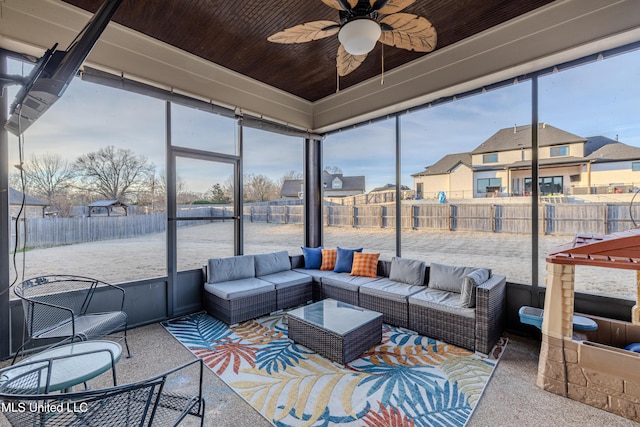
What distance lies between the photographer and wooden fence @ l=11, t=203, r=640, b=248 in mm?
2939

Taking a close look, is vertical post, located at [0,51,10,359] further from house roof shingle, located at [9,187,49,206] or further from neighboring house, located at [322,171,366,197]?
neighboring house, located at [322,171,366,197]

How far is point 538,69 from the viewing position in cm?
307


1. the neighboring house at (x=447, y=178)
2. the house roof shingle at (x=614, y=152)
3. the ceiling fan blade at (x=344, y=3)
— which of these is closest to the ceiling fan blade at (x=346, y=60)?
the ceiling fan blade at (x=344, y=3)

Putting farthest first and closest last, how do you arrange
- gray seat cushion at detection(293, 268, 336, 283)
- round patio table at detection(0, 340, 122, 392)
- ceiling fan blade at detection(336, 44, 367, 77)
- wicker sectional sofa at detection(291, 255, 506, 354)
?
1. gray seat cushion at detection(293, 268, 336, 283)
2. wicker sectional sofa at detection(291, 255, 506, 354)
3. ceiling fan blade at detection(336, 44, 367, 77)
4. round patio table at detection(0, 340, 122, 392)

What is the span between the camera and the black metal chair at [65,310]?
2.38 meters

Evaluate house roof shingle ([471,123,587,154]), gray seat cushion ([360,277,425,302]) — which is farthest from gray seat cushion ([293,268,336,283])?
house roof shingle ([471,123,587,154])

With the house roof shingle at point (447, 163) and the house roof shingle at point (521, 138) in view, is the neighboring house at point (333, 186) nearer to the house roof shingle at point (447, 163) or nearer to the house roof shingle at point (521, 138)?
the house roof shingle at point (447, 163)

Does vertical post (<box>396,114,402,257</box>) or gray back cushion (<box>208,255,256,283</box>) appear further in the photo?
vertical post (<box>396,114,402,257</box>)

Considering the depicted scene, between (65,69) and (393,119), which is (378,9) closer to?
(65,69)

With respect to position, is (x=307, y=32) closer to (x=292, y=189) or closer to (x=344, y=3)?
(x=344, y=3)

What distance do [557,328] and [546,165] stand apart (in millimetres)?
1784

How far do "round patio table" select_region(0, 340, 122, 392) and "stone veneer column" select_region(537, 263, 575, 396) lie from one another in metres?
3.02

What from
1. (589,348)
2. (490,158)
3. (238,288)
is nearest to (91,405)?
(238,288)

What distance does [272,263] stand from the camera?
442 centimetres
